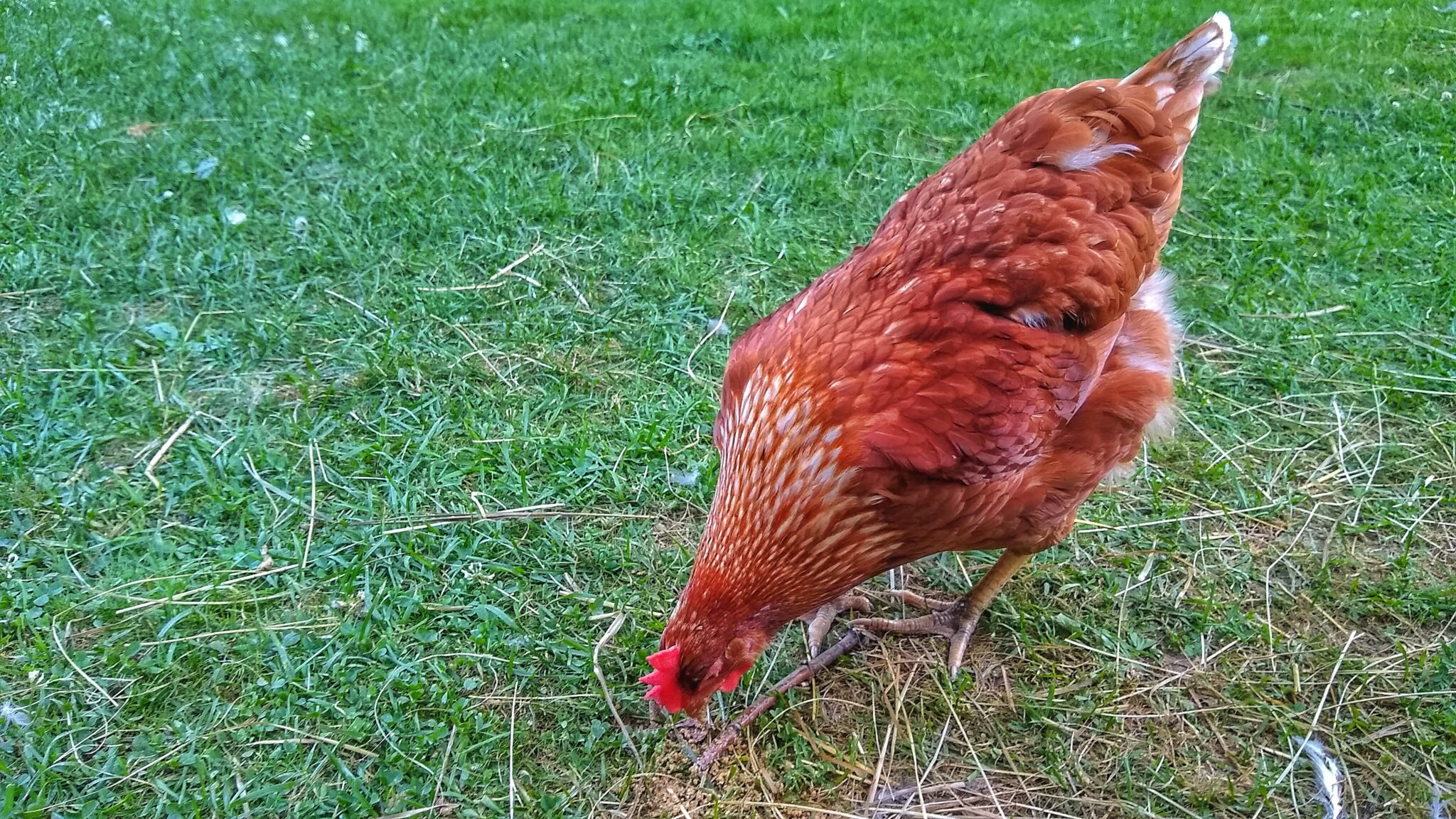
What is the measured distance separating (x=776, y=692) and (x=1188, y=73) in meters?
2.06

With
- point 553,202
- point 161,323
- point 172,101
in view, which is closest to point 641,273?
point 553,202

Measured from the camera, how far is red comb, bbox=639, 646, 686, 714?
5.67 ft

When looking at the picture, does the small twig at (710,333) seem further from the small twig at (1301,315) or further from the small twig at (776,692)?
the small twig at (1301,315)

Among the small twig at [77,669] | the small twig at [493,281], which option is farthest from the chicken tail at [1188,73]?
the small twig at [77,669]

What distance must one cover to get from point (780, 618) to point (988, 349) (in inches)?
30.9

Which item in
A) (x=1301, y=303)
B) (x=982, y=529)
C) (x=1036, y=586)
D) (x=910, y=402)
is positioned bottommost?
(x=1036, y=586)

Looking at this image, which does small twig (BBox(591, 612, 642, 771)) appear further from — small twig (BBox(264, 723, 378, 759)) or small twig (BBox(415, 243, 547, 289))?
small twig (BBox(415, 243, 547, 289))

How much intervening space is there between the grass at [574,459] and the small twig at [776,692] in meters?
0.05

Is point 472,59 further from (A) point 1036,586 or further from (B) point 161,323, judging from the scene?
(A) point 1036,586

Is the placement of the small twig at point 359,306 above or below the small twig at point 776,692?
above

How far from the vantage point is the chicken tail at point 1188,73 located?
221 cm

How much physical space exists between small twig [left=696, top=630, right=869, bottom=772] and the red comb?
31 cm

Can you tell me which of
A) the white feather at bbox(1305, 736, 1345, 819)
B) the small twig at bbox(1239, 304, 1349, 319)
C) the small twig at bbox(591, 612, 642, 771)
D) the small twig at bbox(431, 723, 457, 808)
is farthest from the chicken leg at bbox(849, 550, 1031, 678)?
the small twig at bbox(1239, 304, 1349, 319)

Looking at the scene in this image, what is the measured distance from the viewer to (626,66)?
5457 mm
